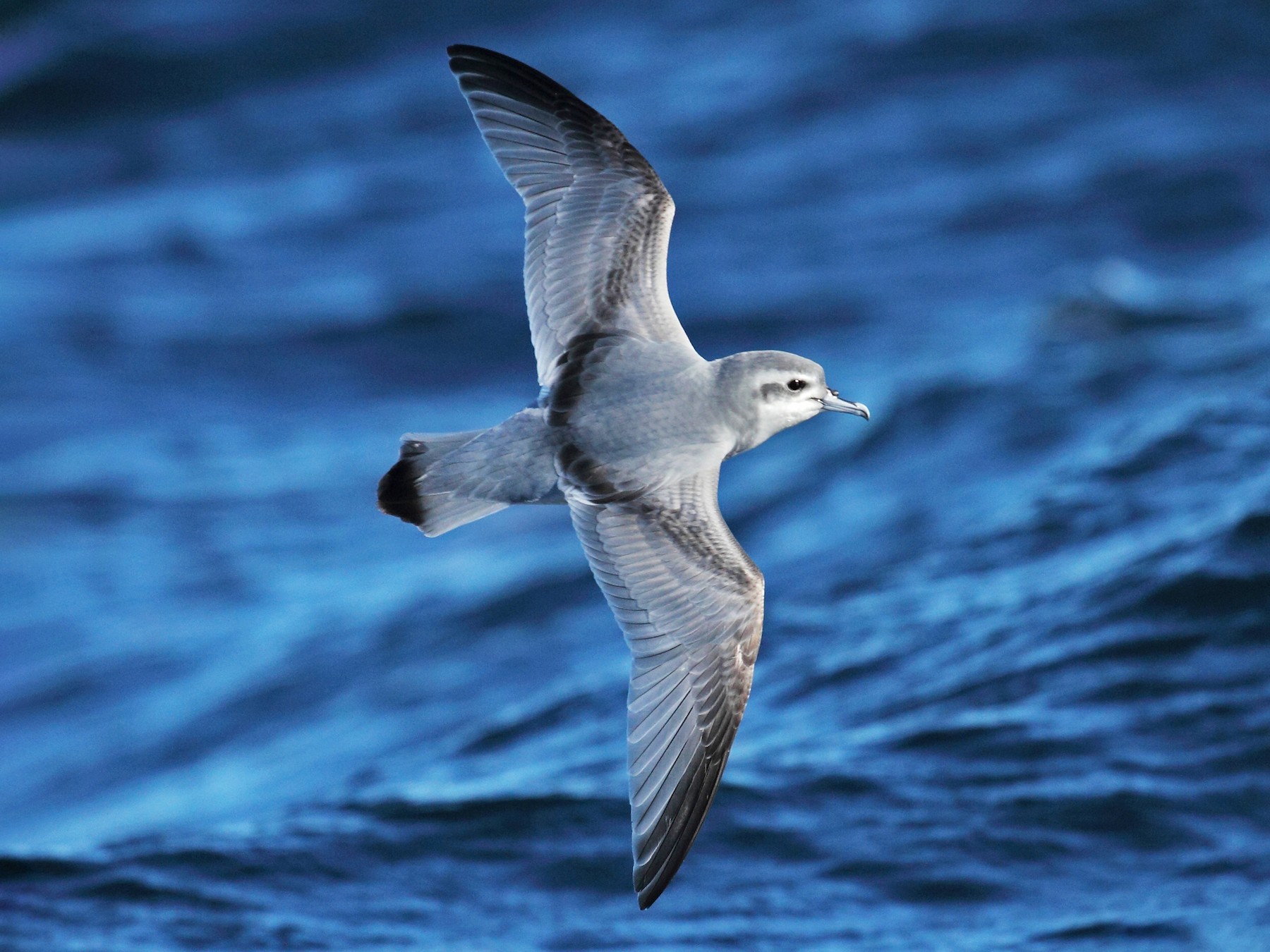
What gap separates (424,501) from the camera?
5301 mm

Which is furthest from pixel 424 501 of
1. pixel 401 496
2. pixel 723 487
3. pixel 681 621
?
pixel 723 487

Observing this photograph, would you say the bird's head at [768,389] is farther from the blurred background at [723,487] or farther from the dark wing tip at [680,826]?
the blurred background at [723,487]

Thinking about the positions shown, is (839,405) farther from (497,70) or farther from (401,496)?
(497,70)

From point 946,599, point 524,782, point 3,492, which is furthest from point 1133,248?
point 3,492

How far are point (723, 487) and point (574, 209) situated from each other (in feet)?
24.0

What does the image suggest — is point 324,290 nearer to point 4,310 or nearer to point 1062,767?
Result: point 4,310

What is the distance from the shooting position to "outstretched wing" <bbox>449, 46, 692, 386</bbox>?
18.3ft

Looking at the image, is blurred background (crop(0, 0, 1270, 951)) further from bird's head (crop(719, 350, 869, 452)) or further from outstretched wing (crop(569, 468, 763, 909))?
bird's head (crop(719, 350, 869, 452))

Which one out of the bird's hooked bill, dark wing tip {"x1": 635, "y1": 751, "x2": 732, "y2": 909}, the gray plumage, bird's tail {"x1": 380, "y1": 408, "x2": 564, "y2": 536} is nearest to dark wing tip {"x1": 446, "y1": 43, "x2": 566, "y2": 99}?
the gray plumage

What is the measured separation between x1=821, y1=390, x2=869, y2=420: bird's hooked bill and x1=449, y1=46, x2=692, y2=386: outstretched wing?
0.52m

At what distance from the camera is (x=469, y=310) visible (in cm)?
1465

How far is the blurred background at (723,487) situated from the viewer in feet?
25.4

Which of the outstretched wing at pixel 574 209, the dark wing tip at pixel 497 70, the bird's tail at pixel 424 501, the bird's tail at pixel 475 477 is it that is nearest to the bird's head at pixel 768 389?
the outstretched wing at pixel 574 209

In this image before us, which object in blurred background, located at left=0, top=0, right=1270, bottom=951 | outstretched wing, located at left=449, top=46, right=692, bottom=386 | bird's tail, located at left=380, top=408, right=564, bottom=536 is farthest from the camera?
blurred background, located at left=0, top=0, right=1270, bottom=951
